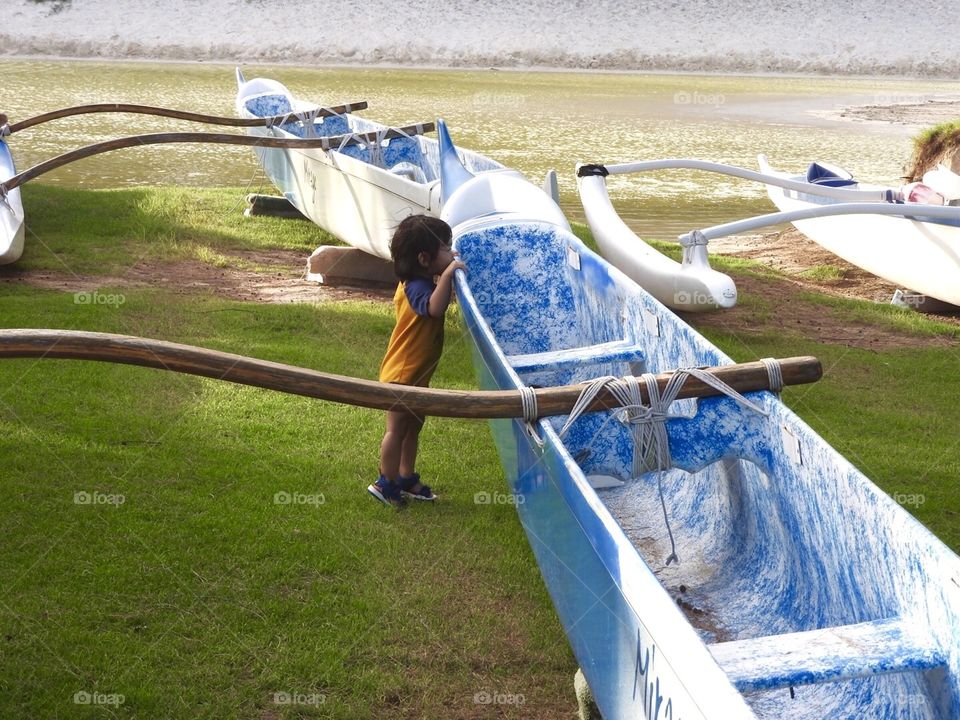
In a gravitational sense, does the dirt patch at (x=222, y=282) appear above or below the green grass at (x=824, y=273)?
above

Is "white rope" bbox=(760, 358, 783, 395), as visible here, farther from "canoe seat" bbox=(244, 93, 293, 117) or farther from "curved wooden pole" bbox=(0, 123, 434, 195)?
"canoe seat" bbox=(244, 93, 293, 117)

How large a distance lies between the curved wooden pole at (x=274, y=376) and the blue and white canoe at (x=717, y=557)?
5.8 inches

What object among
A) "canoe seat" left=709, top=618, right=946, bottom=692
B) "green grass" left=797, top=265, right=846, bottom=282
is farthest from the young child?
"green grass" left=797, top=265, right=846, bottom=282

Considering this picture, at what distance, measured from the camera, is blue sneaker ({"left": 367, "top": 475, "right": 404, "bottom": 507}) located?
3.77 metres

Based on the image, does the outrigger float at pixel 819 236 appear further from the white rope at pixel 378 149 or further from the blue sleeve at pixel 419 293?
the blue sleeve at pixel 419 293

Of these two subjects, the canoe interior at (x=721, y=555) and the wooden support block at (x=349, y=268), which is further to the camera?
the wooden support block at (x=349, y=268)

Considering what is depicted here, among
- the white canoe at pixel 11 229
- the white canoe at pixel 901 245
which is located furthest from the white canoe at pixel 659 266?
the white canoe at pixel 11 229

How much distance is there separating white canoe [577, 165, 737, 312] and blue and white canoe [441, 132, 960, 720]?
1175 mm

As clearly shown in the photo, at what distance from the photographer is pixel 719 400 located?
2.99 m

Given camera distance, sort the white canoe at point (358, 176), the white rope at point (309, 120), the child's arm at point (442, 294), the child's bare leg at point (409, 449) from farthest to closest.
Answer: the white rope at point (309, 120), the white canoe at point (358, 176), the child's bare leg at point (409, 449), the child's arm at point (442, 294)

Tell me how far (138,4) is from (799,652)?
36.5 metres

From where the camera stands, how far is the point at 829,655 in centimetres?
219

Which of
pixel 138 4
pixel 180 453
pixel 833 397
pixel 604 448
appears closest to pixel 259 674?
pixel 604 448

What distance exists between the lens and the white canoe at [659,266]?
5.38 meters
